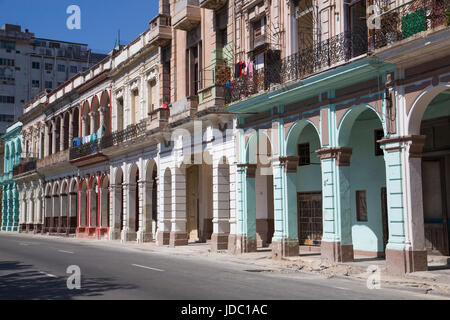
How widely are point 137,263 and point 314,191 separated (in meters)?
7.39

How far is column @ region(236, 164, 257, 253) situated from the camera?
20719 millimetres

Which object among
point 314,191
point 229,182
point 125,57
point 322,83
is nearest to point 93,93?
point 125,57

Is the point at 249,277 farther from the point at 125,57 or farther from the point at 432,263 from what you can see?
the point at 125,57

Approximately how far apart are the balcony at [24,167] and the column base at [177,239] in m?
27.1

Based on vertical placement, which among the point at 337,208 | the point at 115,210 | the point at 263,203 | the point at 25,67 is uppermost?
the point at 25,67

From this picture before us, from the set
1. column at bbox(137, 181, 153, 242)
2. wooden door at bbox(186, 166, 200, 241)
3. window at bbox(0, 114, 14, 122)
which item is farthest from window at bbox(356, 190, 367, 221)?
window at bbox(0, 114, 14, 122)

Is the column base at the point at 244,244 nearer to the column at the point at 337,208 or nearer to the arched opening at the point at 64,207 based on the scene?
the column at the point at 337,208

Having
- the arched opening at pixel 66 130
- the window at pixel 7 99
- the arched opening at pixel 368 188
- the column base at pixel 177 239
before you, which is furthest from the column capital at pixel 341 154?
the window at pixel 7 99

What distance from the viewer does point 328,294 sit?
34.7ft

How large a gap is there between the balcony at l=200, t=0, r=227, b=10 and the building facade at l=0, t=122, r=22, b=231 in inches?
1489

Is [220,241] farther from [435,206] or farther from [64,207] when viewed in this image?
[64,207]

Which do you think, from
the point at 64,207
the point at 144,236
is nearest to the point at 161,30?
the point at 144,236

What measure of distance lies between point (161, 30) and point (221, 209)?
33.0 ft

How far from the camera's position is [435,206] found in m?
16.2
